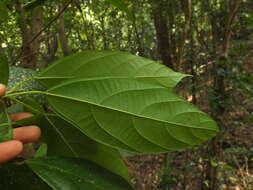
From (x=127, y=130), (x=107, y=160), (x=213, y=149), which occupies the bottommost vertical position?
(x=213, y=149)

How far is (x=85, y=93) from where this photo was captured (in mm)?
398

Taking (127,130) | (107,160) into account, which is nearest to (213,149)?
(107,160)

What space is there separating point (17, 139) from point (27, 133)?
43 mm

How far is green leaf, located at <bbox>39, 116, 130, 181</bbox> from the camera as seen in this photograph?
480 millimetres

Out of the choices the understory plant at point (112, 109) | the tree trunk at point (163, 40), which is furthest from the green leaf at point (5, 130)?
the tree trunk at point (163, 40)

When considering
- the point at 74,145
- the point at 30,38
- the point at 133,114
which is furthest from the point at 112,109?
the point at 30,38

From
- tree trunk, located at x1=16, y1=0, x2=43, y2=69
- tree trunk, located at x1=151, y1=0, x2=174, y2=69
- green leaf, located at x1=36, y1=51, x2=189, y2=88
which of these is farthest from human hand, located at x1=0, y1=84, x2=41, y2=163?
tree trunk, located at x1=151, y1=0, x2=174, y2=69

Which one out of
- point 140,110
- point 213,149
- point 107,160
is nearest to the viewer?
point 140,110

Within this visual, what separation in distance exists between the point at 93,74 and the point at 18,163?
200 millimetres

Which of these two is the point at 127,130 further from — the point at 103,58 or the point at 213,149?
the point at 213,149

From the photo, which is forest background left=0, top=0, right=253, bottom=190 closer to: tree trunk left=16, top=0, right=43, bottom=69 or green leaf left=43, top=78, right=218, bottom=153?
tree trunk left=16, top=0, right=43, bottom=69

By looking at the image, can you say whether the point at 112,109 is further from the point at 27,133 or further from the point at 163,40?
the point at 163,40

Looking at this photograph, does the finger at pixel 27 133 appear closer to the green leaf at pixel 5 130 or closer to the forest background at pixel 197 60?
the green leaf at pixel 5 130

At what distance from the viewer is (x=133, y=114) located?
0.38 metres
